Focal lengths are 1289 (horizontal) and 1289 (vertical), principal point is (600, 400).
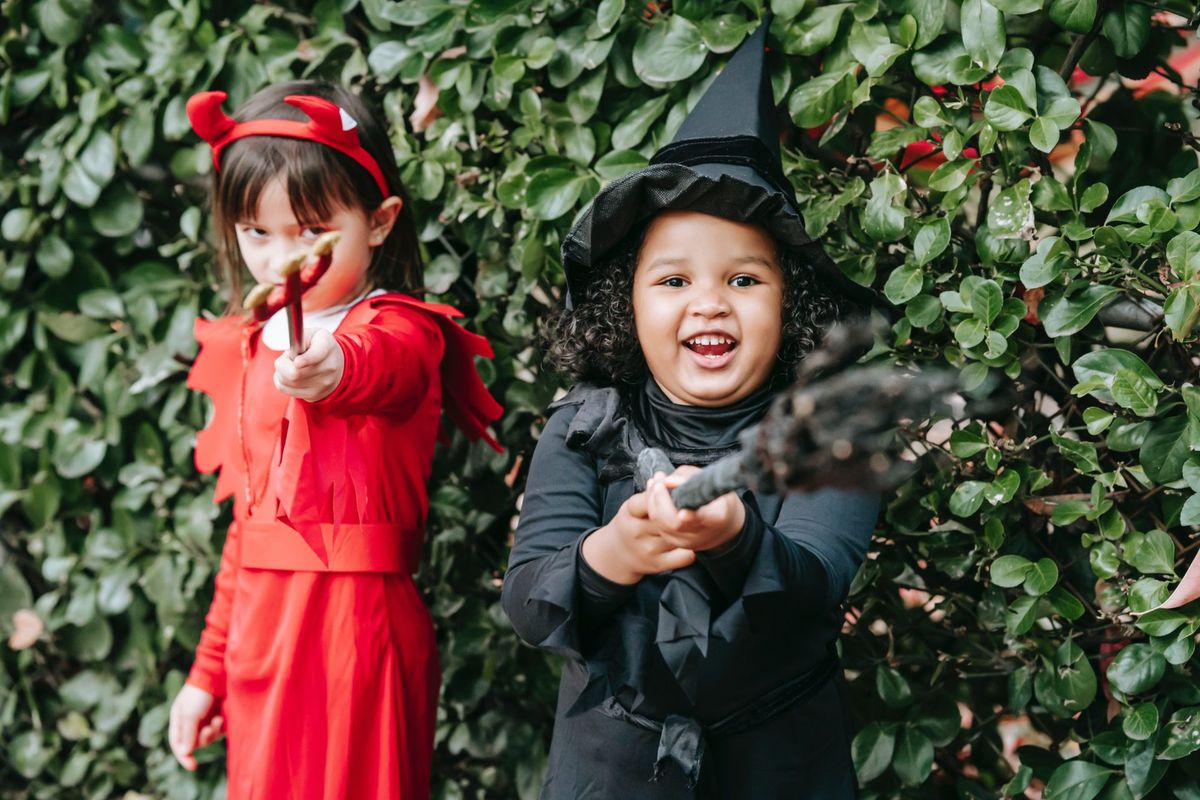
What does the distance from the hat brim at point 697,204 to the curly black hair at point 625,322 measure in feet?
0.09

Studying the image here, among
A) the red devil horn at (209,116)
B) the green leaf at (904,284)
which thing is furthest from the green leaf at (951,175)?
the red devil horn at (209,116)

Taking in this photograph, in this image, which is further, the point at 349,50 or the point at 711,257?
the point at 349,50

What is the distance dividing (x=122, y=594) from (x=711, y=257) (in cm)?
157

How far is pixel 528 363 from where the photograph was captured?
2293 mm

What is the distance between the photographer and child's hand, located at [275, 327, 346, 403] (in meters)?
1.65

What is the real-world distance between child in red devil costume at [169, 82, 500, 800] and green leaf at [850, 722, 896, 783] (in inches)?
26.4

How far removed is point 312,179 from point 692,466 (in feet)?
2.67

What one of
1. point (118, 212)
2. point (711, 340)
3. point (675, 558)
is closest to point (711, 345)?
point (711, 340)

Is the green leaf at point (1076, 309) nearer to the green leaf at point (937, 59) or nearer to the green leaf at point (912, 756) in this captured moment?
the green leaf at point (937, 59)

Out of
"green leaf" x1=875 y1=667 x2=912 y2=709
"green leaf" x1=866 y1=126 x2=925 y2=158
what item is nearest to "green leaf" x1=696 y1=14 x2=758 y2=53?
"green leaf" x1=866 y1=126 x2=925 y2=158

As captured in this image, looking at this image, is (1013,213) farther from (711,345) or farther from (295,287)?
(295,287)

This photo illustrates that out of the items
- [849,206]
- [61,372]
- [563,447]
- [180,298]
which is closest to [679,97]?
[849,206]

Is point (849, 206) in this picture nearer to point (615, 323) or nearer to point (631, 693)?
point (615, 323)

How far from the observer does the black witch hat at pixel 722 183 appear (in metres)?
1.60
